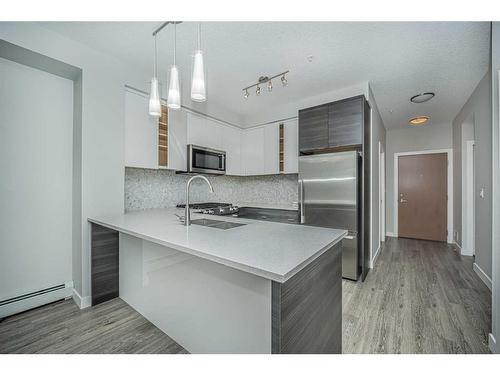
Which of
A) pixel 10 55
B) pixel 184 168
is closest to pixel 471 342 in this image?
pixel 184 168

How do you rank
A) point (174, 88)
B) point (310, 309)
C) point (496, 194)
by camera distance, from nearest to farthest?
point (310, 309) < point (496, 194) < point (174, 88)

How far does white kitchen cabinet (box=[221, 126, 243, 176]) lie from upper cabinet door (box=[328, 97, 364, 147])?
1645 mm

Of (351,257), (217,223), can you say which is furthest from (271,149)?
(217,223)

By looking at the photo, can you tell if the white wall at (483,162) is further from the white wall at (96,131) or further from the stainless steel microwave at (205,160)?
the white wall at (96,131)

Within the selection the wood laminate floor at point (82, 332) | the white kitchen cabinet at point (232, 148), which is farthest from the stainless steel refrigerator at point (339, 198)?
the wood laminate floor at point (82, 332)

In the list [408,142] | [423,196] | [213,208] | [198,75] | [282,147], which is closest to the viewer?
[198,75]

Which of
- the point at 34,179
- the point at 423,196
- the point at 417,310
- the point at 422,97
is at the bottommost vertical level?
the point at 417,310

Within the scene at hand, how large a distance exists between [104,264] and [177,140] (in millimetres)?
1636

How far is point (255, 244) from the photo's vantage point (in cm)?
118

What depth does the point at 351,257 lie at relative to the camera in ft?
9.02

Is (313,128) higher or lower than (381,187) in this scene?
higher

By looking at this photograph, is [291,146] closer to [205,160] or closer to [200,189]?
[205,160]

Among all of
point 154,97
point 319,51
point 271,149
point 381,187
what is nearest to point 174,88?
point 154,97

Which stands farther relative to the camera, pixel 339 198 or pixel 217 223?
pixel 339 198
